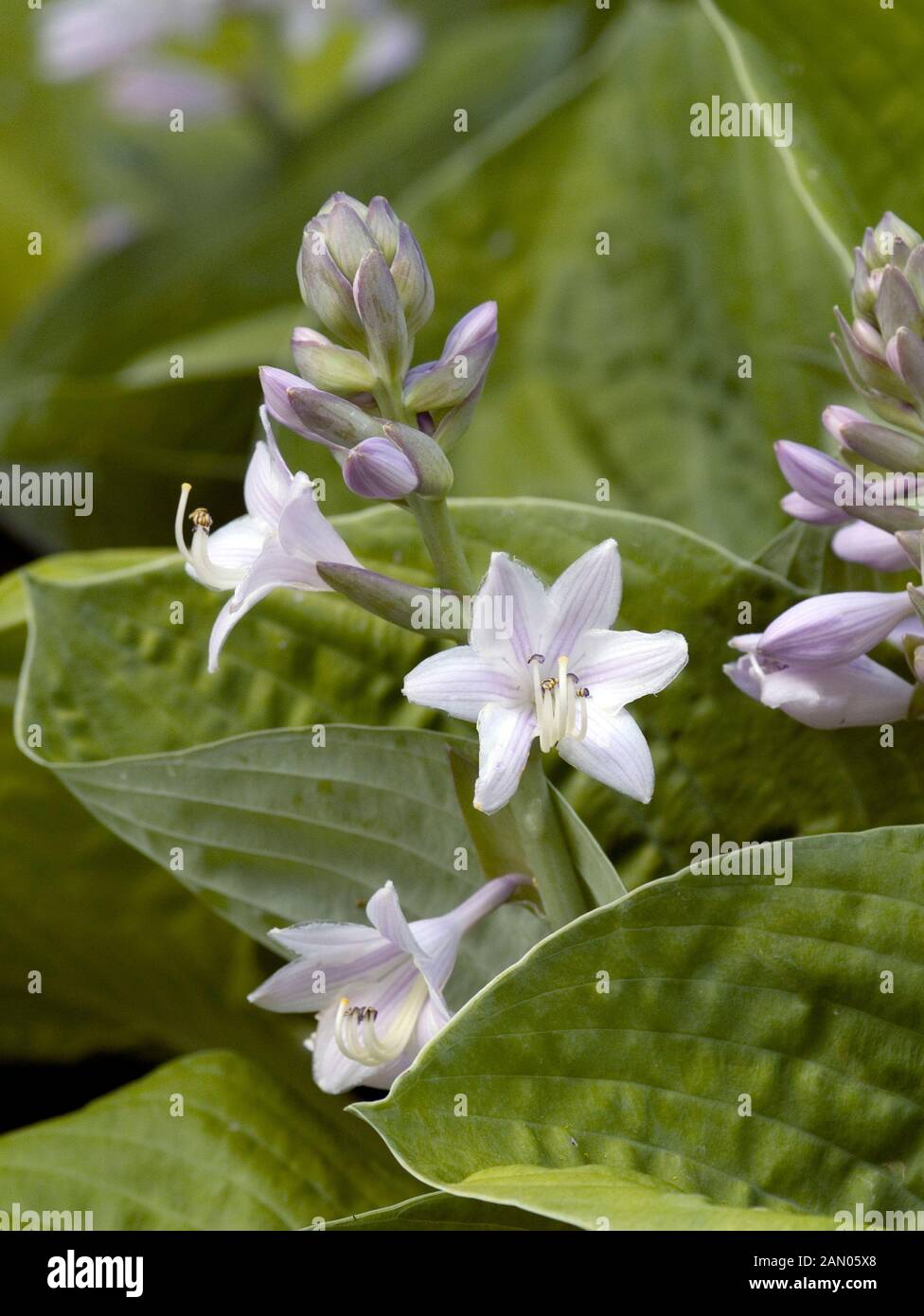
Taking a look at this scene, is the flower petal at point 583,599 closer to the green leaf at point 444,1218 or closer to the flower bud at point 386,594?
the flower bud at point 386,594

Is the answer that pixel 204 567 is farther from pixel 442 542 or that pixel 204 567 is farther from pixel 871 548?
pixel 871 548

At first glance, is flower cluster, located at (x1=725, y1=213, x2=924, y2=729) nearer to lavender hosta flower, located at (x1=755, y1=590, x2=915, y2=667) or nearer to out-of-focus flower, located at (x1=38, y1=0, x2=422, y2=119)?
lavender hosta flower, located at (x1=755, y1=590, x2=915, y2=667)

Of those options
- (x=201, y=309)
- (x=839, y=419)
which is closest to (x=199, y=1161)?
Answer: (x=839, y=419)

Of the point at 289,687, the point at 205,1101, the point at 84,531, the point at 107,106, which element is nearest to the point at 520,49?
the point at 107,106

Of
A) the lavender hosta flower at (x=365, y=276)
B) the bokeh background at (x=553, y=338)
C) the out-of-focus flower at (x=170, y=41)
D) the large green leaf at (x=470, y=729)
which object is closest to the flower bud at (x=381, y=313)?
the lavender hosta flower at (x=365, y=276)
